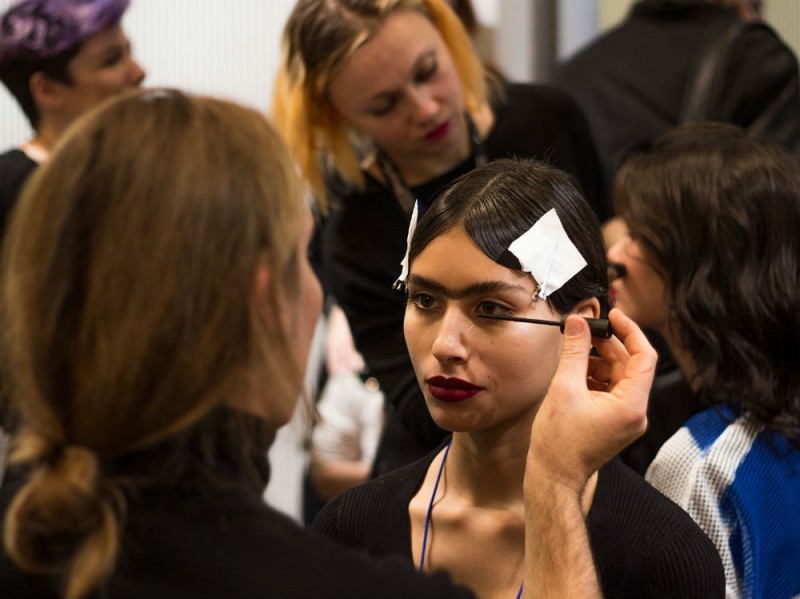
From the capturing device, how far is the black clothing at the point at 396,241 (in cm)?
205

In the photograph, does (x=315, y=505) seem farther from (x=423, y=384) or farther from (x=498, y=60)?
(x=423, y=384)

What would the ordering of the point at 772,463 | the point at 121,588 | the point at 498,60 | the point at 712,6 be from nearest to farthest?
the point at 121,588 → the point at 772,463 → the point at 712,6 → the point at 498,60

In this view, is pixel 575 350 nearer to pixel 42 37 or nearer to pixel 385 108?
pixel 385 108

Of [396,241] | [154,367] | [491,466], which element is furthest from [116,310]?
[396,241]

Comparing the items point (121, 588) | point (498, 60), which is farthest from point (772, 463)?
point (498, 60)

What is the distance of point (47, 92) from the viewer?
7.63 feet

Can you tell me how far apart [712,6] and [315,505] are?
1.63 m

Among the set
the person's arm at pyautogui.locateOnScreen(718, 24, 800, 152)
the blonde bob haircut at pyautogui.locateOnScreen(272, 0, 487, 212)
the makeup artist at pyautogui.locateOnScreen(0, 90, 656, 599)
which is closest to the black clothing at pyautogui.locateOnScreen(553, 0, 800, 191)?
the person's arm at pyautogui.locateOnScreen(718, 24, 800, 152)

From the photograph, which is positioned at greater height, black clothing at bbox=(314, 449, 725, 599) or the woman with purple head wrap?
the woman with purple head wrap

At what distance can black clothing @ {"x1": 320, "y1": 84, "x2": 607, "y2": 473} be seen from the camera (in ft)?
6.74

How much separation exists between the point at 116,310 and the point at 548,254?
2.03 ft

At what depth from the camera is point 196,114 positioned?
3.36ft

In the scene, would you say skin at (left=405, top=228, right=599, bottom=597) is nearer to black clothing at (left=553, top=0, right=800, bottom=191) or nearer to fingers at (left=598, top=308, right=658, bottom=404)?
fingers at (left=598, top=308, right=658, bottom=404)

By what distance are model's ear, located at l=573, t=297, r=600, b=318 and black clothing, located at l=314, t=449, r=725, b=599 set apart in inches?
7.4
